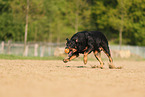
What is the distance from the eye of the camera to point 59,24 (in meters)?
41.8

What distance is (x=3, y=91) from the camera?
5582mm

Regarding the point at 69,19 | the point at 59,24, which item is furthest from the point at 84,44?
the point at 59,24

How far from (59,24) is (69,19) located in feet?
10.3

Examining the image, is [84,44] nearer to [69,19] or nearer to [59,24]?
[69,19]

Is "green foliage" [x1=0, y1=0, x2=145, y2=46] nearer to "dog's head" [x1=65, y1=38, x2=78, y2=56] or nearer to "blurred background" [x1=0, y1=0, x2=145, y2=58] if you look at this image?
"blurred background" [x1=0, y1=0, x2=145, y2=58]

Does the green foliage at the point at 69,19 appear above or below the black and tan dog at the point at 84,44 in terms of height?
above

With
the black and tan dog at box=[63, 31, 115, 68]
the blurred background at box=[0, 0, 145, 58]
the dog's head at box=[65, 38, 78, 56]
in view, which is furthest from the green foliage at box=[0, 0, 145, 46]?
the dog's head at box=[65, 38, 78, 56]

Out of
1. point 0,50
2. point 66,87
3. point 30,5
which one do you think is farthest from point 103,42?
point 0,50

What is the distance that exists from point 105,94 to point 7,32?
26635mm

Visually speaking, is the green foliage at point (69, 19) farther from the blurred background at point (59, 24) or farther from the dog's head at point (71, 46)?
the dog's head at point (71, 46)

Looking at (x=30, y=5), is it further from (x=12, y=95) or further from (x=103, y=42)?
(x=12, y=95)

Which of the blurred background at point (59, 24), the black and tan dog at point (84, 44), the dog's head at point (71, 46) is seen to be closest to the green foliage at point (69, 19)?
the blurred background at point (59, 24)

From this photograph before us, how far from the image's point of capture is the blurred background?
1031 inches

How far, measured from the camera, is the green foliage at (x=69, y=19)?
2702cm
